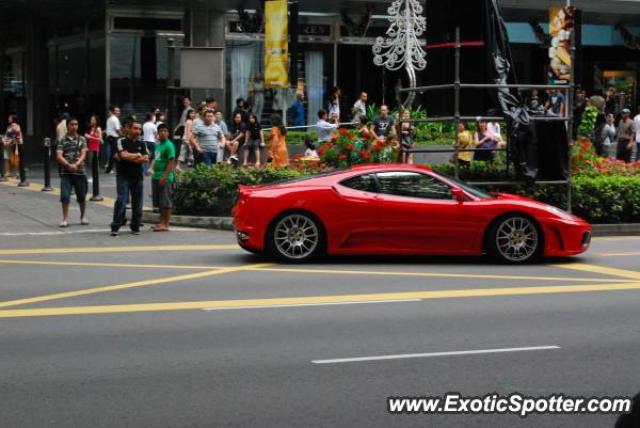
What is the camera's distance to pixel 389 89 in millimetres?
39906

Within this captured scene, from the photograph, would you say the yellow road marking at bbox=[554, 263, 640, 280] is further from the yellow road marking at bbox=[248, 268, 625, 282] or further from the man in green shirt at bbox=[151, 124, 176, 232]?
the man in green shirt at bbox=[151, 124, 176, 232]

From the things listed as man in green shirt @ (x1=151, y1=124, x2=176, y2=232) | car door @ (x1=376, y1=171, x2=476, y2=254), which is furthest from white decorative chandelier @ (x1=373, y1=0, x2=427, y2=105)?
car door @ (x1=376, y1=171, x2=476, y2=254)

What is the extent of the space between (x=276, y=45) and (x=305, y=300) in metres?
12.1

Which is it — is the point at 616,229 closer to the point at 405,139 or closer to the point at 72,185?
the point at 405,139

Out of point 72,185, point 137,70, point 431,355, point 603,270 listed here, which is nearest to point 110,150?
point 137,70

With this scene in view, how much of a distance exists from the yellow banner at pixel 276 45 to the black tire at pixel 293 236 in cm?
839

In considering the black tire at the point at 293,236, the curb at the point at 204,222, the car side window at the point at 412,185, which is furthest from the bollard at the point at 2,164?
the car side window at the point at 412,185

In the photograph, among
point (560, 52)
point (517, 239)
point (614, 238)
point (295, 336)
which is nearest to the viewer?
point (295, 336)

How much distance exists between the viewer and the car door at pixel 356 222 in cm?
1475

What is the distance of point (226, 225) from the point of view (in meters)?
19.6

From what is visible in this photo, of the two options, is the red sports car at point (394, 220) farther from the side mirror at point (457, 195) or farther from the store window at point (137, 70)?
A: the store window at point (137, 70)

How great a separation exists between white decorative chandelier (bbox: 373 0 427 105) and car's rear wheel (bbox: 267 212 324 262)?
1891cm

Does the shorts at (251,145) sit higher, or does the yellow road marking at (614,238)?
the shorts at (251,145)

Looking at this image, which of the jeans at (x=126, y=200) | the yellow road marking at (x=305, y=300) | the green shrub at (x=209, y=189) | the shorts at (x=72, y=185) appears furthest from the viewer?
the green shrub at (x=209, y=189)
